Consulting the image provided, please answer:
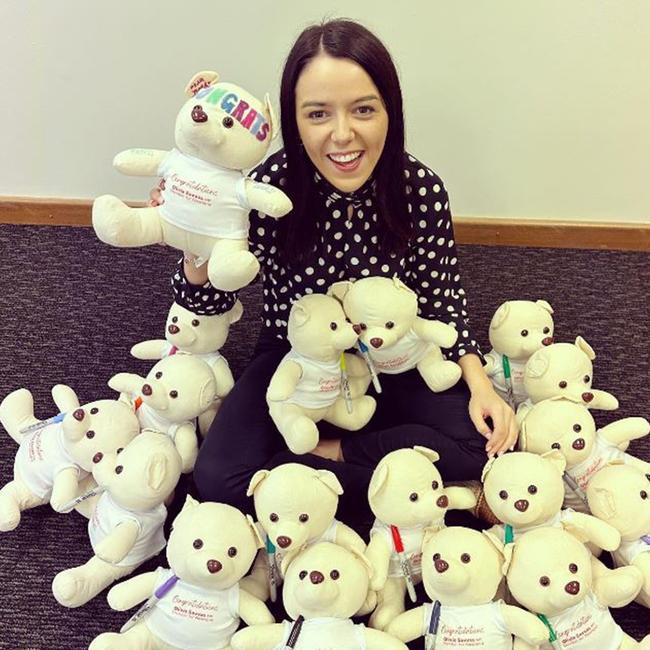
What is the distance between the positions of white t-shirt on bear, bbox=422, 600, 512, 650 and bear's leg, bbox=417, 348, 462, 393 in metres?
0.36

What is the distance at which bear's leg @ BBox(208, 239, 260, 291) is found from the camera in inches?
36.0

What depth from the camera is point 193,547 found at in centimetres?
98

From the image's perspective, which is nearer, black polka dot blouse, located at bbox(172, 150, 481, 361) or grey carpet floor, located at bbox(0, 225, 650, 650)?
black polka dot blouse, located at bbox(172, 150, 481, 361)

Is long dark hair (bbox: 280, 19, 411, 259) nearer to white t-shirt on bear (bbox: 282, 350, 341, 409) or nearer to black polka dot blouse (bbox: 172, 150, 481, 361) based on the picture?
black polka dot blouse (bbox: 172, 150, 481, 361)

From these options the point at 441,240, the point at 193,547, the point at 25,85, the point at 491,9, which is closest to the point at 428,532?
the point at 193,547

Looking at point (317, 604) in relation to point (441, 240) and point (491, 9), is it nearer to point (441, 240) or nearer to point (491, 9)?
point (441, 240)

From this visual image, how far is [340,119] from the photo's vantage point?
992mm

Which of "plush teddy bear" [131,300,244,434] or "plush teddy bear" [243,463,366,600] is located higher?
"plush teddy bear" [131,300,244,434]

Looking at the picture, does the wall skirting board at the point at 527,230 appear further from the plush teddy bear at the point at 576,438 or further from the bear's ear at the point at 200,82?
the bear's ear at the point at 200,82

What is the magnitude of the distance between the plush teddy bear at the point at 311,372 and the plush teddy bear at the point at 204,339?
150mm

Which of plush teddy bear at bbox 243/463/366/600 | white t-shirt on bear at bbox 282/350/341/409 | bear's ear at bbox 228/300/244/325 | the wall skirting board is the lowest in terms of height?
plush teddy bear at bbox 243/463/366/600

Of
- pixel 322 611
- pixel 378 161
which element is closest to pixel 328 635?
pixel 322 611

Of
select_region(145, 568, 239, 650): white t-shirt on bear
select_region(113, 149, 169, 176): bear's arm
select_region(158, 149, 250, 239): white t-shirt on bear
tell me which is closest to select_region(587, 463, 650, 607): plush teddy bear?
select_region(145, 568, 239, 650): white t-shirt on bear

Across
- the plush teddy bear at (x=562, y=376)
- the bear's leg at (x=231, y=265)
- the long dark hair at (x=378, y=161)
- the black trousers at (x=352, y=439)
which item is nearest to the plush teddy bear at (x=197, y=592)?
the black trousers at (x=352, y=439)
